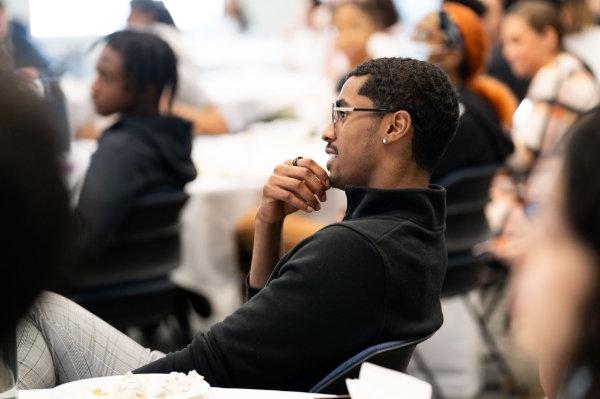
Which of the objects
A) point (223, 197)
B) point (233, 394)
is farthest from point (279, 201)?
point (223, 197)

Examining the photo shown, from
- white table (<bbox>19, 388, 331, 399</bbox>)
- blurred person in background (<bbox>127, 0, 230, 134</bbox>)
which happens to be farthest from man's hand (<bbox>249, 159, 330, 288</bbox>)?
blurred person in background (<bbox>127, 0, 230, 134</bbox>)

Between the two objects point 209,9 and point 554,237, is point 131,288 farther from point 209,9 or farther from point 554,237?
point 209,9

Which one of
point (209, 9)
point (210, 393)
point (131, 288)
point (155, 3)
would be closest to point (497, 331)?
point (131, 288)

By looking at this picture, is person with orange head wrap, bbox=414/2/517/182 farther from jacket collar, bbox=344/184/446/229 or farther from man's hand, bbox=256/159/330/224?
jacket collar, bbox=344/184/446/229

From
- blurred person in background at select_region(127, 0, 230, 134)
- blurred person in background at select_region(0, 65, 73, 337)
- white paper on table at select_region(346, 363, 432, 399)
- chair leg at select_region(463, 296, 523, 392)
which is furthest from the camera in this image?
blurred person in background at select_region(127, 0, 230, 134)

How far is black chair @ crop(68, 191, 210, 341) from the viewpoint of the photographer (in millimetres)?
3527

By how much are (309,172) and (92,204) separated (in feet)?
5.12

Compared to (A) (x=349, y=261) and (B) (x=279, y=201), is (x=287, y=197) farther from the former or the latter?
(A) (x=349, y=261)

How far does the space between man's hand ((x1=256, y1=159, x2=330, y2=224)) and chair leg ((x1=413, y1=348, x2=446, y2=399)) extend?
1815mm

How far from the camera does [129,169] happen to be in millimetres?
3660

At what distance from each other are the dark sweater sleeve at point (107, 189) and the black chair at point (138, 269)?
0.15 ft

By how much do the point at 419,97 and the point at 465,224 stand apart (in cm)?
162

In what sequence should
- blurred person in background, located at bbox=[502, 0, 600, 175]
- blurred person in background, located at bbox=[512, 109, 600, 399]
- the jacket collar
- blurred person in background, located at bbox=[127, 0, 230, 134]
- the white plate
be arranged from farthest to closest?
blurred person in background, located at bbox=[127, 0, 230, 134]
blurred person in background, located at bbox=[502, 0, 600, 175]
the jacket collar
the white plate
blurred person in background, located at bbox=[512, 109, 600, 399]

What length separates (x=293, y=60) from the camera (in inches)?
309
